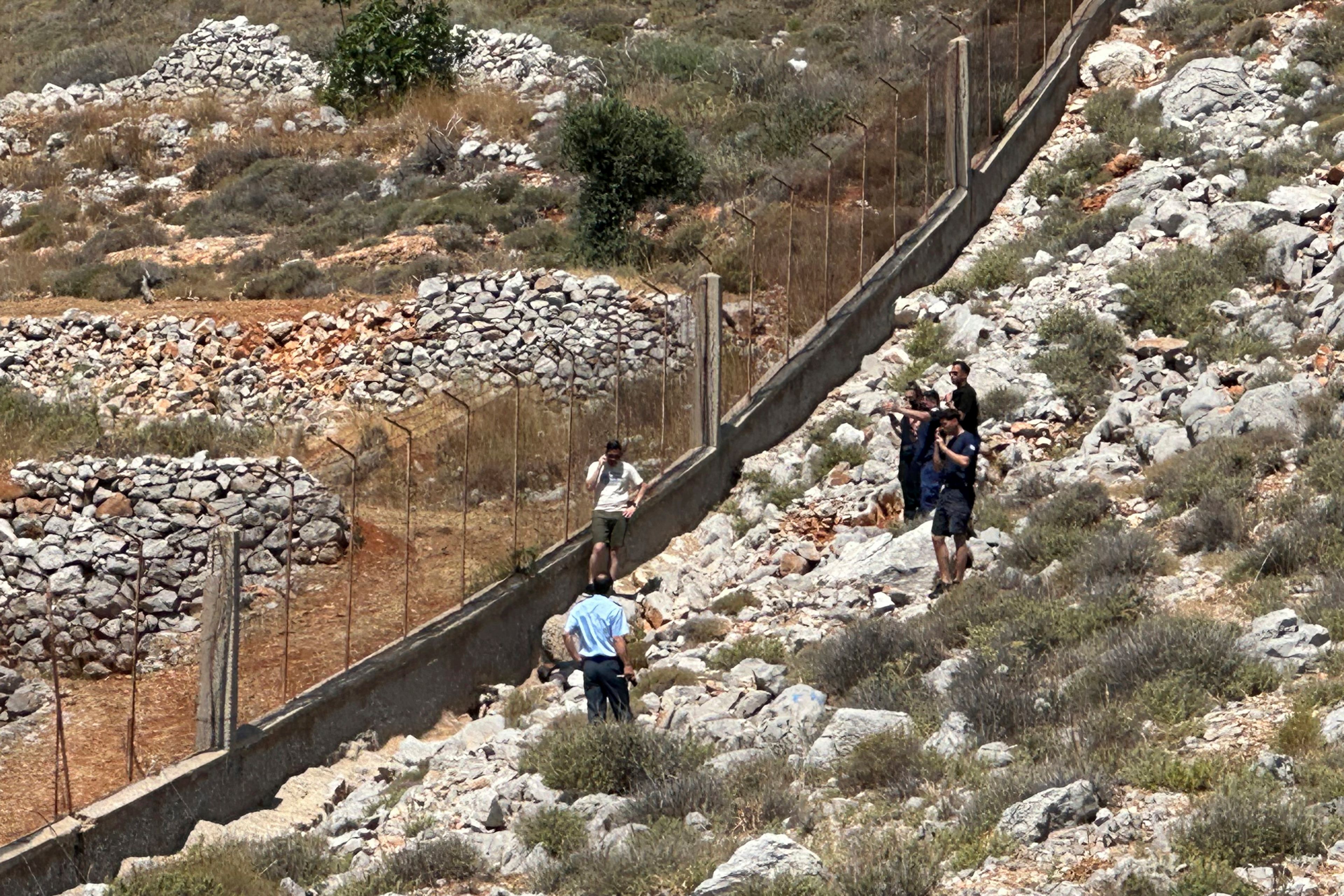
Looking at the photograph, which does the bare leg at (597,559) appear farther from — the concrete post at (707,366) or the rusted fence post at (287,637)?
the rusted fence post at (287,637)

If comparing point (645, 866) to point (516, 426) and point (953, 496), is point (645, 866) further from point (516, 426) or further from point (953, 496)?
point (516, 426)

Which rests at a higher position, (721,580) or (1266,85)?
(1266,85)

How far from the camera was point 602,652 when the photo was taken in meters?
12.8

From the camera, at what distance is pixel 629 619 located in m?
16.3

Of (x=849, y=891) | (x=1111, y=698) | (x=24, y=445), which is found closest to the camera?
(x=849, y=891)

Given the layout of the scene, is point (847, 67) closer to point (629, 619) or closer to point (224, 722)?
point (629, 619)

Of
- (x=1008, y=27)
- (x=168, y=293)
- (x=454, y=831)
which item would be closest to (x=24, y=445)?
(x=168, y=293)

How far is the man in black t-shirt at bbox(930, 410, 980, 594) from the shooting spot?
568 inches

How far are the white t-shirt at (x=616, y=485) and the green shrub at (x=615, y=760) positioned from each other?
4.42 meters

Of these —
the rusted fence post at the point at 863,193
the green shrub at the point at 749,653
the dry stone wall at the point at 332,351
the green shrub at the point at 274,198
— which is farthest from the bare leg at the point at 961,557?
the green shrub at the point at 274,198

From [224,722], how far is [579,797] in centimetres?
339

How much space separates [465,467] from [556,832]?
Answer: 6.02 metres

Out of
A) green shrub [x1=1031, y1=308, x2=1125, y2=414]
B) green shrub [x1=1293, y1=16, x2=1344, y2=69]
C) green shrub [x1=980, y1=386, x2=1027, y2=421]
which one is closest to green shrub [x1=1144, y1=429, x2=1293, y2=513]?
green shrub [x1=1031, y1=308, x2=1125, y2=414]

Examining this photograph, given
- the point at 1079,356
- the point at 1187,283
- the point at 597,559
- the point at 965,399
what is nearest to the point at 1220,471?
the point at 965,399
